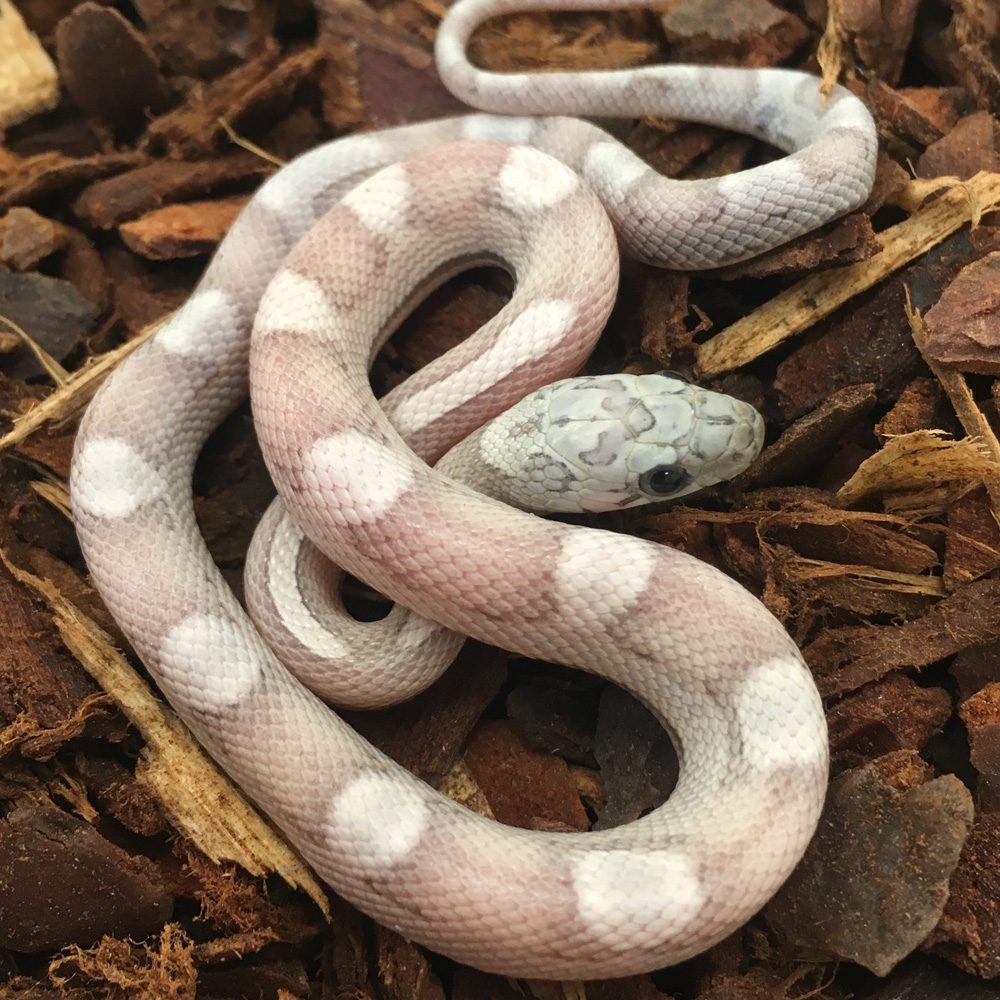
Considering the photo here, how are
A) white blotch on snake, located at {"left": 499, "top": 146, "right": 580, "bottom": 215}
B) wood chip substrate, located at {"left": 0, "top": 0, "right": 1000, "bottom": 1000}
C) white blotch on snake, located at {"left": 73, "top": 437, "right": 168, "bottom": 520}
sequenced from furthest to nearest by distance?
white blotch on snake, located at {"left": 499, "top": 146, "right": 580, "bottom": 215} < white blotch on snake, located at {"left": 73, "top": 437, "right": 168, "bottom": 520} < wood chip substrate, located at {"left": 0, "top": 0, "right": 1000, "bottom": 1000}

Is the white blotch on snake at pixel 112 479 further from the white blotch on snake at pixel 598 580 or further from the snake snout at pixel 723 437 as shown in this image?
the snake snout at pixel 723 437

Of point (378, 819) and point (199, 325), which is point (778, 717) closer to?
point (378, 819)

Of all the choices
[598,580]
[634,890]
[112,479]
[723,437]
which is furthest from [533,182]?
[634,890]

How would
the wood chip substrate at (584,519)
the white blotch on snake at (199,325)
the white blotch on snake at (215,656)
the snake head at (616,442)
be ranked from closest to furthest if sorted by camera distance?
the wood chip substrate at (584,519) < the white blotch on snake at (215,656) < the snake head at (616,442) < the white blotch on snake at (199,325)

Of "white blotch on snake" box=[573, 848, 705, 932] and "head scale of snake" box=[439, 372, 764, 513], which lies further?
"head scale of snake" box=[439, 372, 764, 513]

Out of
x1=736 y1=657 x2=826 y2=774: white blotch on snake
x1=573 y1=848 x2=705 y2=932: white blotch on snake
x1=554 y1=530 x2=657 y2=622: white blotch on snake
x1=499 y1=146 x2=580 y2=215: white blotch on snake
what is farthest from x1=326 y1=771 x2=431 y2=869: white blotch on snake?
x1=499 y1=146 x2=580 y2=215: white blotch on snake

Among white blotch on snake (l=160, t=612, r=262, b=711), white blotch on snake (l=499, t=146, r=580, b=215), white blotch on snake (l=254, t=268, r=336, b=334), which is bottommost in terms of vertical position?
white blotch on snake (l=160, t=612, r=262, b=711)

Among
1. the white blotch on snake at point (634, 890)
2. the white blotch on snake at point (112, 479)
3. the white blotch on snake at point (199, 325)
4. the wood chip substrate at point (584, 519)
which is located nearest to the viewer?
the white blotch on snake at point (634, 890)

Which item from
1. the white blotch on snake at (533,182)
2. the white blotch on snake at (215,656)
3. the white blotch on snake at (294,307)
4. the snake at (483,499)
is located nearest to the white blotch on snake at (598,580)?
the snake at (483,499)

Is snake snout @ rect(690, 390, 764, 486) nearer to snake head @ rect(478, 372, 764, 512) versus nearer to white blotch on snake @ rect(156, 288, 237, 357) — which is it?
snake head @ rect(478, 372, 764, 512)
